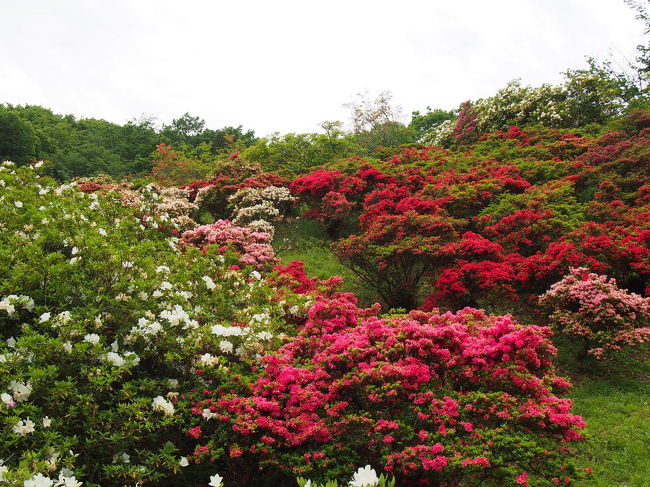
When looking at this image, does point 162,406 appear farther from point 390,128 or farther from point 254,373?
point 390,128

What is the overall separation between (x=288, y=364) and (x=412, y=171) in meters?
10.00

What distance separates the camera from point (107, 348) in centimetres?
373

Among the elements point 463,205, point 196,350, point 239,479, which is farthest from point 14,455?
point 463,205

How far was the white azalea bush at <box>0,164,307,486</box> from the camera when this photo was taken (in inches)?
126

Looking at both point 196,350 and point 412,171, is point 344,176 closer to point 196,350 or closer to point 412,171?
point 412,171

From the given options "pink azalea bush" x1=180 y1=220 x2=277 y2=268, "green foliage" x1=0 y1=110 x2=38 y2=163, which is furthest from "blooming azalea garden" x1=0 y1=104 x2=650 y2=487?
"green foliage" x1=0 y1=110 x2=38 y2=163

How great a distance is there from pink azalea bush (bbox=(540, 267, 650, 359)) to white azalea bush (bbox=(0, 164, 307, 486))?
410cm

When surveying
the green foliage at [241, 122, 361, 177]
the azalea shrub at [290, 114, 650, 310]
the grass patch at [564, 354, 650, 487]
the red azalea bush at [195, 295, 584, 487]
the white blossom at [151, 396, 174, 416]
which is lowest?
the grass patch at [564, 354, 650, 487]

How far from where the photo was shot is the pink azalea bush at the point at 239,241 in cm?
870

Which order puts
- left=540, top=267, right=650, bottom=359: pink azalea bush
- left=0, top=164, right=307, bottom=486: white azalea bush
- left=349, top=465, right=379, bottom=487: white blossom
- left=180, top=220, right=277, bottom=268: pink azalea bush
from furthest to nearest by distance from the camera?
left=180, top=220, right=277, bottom=268: pink azalea bush → left=540, top=267, right=650, bottom=359: pink azalea bush → left=0, top=164, right=307, bottom=486: white azalea bush → left=349, top=465, right=379, bottom=487: white blossom

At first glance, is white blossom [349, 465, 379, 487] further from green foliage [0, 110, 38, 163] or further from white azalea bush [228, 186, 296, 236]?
green foliage [0, 110, 38, 163]

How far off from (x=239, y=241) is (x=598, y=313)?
630cm

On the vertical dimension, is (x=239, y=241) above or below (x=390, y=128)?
below

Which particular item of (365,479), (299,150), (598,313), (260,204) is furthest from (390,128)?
(365,479)
